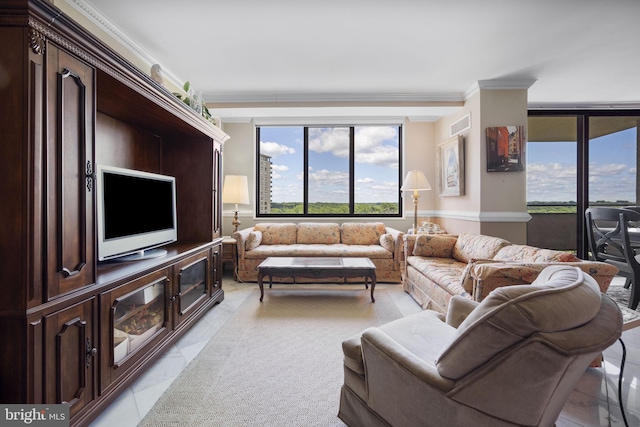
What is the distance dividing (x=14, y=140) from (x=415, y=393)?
1828mm

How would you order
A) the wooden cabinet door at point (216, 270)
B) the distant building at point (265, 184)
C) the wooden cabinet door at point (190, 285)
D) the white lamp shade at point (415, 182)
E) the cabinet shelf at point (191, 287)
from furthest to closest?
1. the distant building at point (265, 184)
2. the white lamp shade at point (415, 182)
3. the wooden cabinet door at point (216, 270)
4. the cabinet shelf at point (191, 287)
5. the wooden cabinet door at point (190, 285)

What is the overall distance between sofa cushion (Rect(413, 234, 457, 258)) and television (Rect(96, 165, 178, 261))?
273 cm

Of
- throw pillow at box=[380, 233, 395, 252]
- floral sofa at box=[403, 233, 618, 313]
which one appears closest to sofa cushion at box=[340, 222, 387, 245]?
throw pillow at box=[380, 233, 395, 252]

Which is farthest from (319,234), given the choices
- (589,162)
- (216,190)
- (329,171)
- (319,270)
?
(589,162)

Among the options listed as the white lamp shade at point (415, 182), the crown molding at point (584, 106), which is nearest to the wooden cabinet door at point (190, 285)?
the white lamp shade at point (415, 182)

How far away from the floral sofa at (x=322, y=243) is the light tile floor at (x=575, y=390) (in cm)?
157

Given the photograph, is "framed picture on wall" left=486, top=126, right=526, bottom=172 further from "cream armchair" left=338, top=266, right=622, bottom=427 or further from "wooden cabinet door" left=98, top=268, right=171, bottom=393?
"wooden cabinet door" left=98, top=268, right=171, bottom=393

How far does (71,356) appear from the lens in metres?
1.39

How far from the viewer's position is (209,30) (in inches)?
106

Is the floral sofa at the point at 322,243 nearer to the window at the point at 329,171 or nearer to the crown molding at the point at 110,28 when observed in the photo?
the window at the point at 329,171

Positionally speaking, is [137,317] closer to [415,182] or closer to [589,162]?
[415,182]

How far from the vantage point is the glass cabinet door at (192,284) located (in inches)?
98.7

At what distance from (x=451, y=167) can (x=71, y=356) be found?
4602 millimetres

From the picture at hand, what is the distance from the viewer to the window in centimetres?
538
